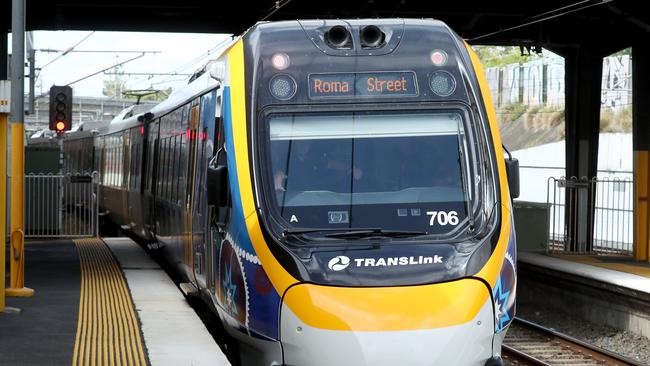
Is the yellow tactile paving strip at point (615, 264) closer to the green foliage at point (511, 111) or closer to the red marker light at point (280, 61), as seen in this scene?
the red marker light at point (280, 61)

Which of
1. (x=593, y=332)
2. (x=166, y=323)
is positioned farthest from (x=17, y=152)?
(x=593, y=332)

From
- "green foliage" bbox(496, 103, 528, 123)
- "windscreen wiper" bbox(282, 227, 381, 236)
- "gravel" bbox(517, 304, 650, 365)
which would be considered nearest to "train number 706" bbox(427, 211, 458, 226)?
"windscreen wiper" bbox(282, 227, 381, 236)

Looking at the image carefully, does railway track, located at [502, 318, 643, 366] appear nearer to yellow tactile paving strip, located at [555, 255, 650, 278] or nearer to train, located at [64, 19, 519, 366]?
yellow tactile paving strip, located at [555, 255, 650, 278]

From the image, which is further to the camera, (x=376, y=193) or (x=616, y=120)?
(x=616, y=120)

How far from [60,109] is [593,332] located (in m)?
10.8

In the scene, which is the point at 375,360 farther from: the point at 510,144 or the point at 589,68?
the point at 510,144

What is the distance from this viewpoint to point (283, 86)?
343 inches

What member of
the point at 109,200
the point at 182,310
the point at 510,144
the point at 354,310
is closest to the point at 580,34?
the point at 109,200

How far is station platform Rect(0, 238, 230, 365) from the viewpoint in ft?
29.9

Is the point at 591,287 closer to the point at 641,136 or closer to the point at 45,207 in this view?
the point at 641,136

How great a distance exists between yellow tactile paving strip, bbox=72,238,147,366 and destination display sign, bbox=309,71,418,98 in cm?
254

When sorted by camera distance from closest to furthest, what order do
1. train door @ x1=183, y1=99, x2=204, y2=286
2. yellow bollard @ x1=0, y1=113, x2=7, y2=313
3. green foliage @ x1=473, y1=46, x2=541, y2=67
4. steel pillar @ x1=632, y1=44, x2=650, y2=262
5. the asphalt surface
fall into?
the asphalt surface → train door @ x1=183, y1=99, x2=204, y2=286 → yellow bollard @ x1=0, y1=113, x2=7, y2=313 → steel pillar @ x1=632, y1=44, x2=650, y2=262 → green foliage @ x1=473, y1=46, x2=541, y2=67

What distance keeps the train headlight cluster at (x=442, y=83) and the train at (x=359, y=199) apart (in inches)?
0.4

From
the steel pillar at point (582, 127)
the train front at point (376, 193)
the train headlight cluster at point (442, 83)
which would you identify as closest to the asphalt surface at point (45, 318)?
the train front at point (376, 193)
